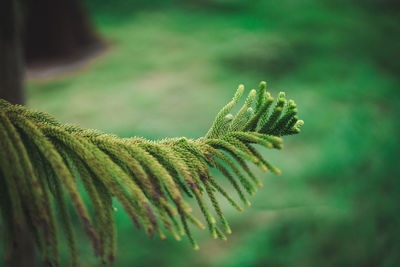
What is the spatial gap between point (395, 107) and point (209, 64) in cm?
461

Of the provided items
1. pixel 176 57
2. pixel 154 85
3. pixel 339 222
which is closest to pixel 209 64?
pixel 176 57

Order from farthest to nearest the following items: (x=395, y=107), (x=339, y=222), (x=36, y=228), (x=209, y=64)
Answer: (x=209, y=64)
(x=395, y=107)
(x=339, y=222)
(x=36, y=228)

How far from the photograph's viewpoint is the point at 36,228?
3.45 ft

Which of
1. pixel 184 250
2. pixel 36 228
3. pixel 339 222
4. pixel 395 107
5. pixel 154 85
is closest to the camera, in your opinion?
pixel 36 228

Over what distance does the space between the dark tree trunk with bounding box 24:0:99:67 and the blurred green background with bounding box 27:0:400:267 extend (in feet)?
3.04

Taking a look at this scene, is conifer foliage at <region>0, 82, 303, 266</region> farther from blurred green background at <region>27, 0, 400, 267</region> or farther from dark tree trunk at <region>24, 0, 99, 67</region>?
dark tree trunk at <region>24, 0, 99, 67</region>

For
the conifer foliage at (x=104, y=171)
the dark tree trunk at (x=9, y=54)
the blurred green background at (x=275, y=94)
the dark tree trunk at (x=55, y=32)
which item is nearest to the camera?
the conifer foliage at (x=104, y=171)

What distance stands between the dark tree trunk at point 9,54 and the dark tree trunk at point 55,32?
7401 millimetres

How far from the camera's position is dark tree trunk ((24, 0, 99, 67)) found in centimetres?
1030

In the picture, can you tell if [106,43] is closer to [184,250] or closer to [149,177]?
[184,250]

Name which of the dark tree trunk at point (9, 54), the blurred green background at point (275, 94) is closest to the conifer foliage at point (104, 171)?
the dark tree trunk at point (9, 54)

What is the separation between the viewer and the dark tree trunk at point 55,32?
33.8ft

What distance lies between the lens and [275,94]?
7.62 metres

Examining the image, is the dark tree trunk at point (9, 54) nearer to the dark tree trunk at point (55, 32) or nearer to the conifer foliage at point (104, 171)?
the conifer foliage at point (104, 171)
